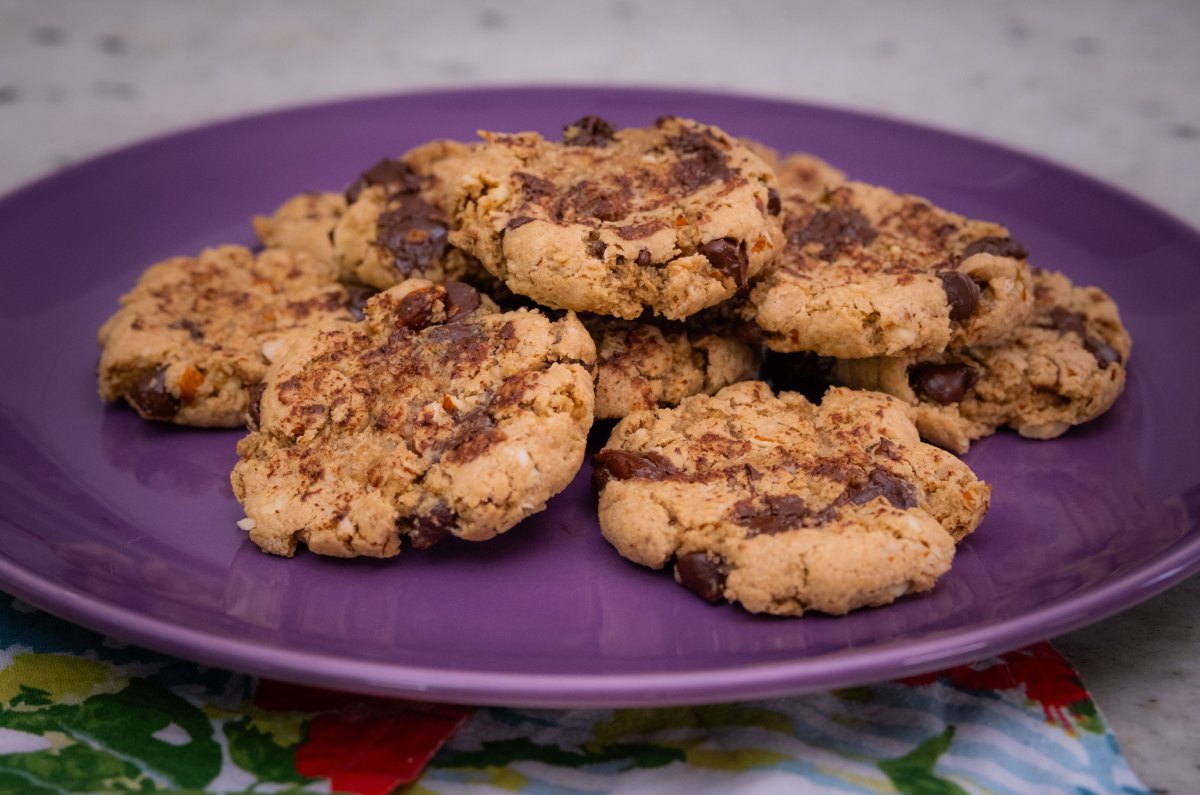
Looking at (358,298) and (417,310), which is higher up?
(417,310)

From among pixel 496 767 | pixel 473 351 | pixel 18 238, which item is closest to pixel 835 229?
pixel 473 351

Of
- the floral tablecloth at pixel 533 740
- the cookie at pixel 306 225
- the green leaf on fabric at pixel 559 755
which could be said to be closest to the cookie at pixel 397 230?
the cookie at pixel 306 225

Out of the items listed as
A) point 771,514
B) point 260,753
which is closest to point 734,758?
point 771,514

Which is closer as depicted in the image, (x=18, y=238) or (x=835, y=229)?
(x=835, y=229)

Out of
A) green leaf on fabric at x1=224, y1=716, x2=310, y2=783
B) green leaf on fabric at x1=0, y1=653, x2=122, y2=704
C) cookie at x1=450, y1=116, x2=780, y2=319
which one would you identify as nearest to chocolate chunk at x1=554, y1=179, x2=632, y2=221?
cookie at x1=450, y1=116, x2=780, y2=319

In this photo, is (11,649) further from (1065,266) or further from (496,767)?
(1065,266)

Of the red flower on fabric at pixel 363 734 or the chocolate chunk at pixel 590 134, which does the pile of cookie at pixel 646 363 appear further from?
the red flower on fabric at pixel 363 734

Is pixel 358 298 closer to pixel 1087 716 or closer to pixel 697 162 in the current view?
pixel 697 162
